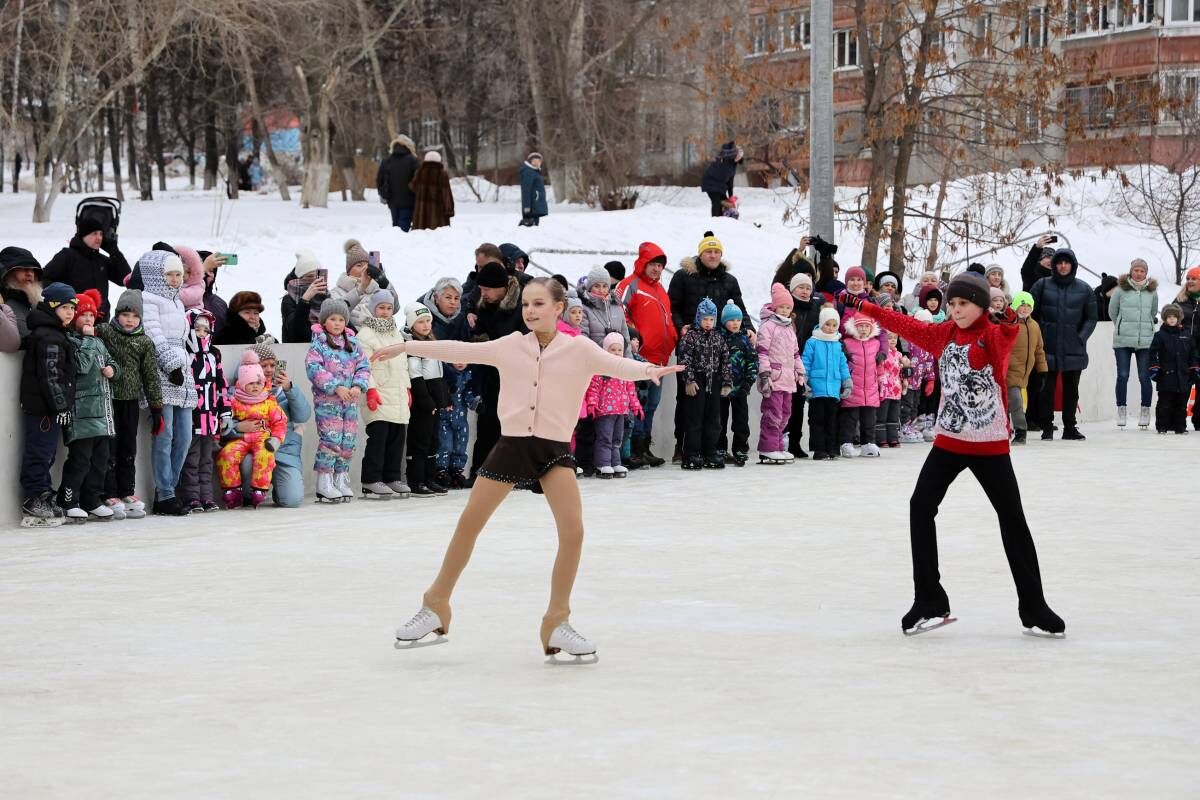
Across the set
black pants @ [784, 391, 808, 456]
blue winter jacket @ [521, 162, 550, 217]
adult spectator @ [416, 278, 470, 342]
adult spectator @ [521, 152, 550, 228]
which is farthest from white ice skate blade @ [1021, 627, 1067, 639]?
blue winter jacket @ [521, 162, 550, 217]

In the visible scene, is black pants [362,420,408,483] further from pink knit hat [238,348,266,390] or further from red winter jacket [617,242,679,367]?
red winter jacket [617,242,679,367]

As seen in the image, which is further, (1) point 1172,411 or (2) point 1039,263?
(2) point 1039,263

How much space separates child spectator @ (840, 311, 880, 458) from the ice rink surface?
444 centimetres

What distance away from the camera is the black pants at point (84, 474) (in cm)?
1193

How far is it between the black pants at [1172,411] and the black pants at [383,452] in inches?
373

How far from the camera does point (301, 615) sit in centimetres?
832

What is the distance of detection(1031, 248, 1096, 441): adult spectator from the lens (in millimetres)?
18953

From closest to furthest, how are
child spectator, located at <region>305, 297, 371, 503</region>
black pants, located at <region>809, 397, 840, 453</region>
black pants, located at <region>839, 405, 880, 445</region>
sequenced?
child spectator, located at <region>305, 297, 371, 503</region> < black pants, located at <region>809, 397, 840, 453</region> < black pants, located at <region>839, 405, 880, 445</region>

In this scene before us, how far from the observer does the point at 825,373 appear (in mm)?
16406

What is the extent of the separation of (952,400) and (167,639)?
3.66m

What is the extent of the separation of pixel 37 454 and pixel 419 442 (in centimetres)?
320

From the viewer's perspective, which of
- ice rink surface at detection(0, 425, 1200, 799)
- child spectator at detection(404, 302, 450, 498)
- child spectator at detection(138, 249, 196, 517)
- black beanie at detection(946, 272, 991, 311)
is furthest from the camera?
child spectator at detection(404, 302, 450, 498)

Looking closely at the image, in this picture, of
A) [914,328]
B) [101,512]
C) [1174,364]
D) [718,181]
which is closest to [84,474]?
[101,512]

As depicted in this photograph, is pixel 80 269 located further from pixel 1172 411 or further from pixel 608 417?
pixel 1172 411
